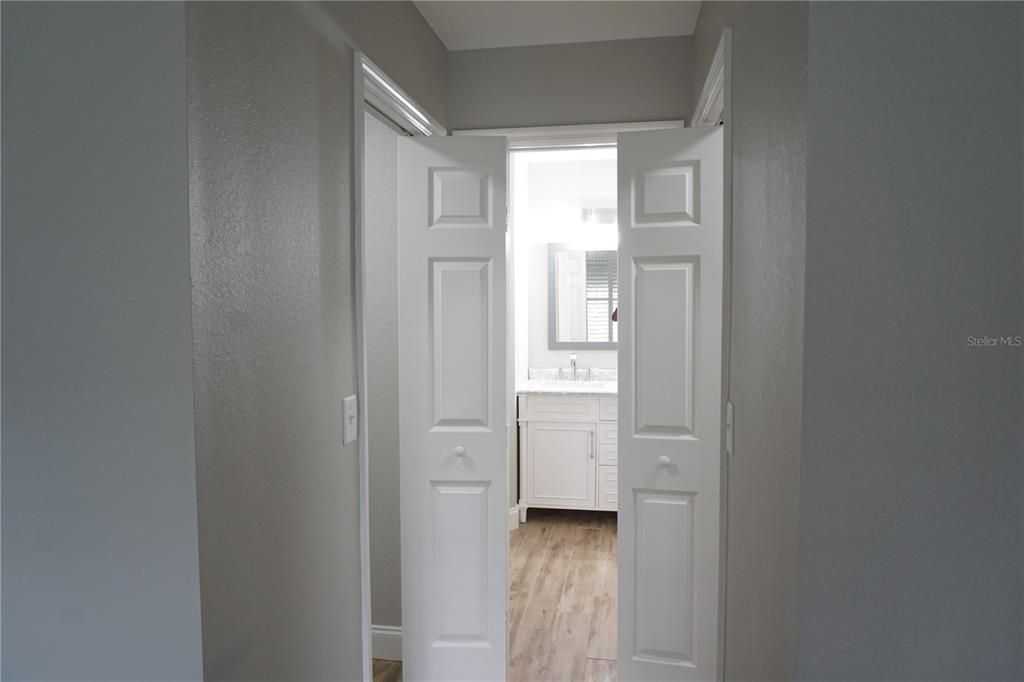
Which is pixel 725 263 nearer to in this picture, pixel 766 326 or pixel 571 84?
pixel 766 326

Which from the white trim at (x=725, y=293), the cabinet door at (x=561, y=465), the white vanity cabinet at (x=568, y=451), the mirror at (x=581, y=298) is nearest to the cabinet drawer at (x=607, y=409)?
the white vanity cabinet at (x=568, y=451)

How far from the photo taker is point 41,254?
3.59ft

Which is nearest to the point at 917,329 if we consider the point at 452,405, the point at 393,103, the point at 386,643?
the point at 452,405

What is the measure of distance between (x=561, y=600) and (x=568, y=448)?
3.80 feet

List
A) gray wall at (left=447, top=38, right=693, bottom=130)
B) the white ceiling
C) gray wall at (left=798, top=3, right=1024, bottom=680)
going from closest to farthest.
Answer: gray wall at (left=798, top=3, right=1024, bottom=680), the white ceiling, gray wall at (left=447, top=38, right=693, bottom=130)

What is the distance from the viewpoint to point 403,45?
2055 millimetres

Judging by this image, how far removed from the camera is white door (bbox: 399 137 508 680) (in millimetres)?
2166

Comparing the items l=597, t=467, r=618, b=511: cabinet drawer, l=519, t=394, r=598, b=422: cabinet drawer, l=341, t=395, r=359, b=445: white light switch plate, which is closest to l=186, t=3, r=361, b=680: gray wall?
l=341, t=395, r=359, b=445: white light switch plate

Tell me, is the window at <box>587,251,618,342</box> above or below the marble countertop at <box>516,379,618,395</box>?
above

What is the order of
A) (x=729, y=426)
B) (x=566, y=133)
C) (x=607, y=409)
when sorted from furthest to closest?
(x=607, y=409)
(x=566, y=133)
(x=729, y=426)

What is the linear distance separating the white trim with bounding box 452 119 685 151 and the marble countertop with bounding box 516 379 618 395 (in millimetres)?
1670

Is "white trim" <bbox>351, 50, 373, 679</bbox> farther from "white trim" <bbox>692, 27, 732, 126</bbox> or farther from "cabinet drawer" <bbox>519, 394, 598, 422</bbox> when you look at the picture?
"cabinet drawer" <bbox>519, 394, 598, 422</bbox>

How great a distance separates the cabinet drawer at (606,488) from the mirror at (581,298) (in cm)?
93

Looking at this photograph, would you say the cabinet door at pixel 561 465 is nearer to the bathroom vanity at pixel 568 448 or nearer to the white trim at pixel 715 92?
the bathroom vanity at pixel 568 448
